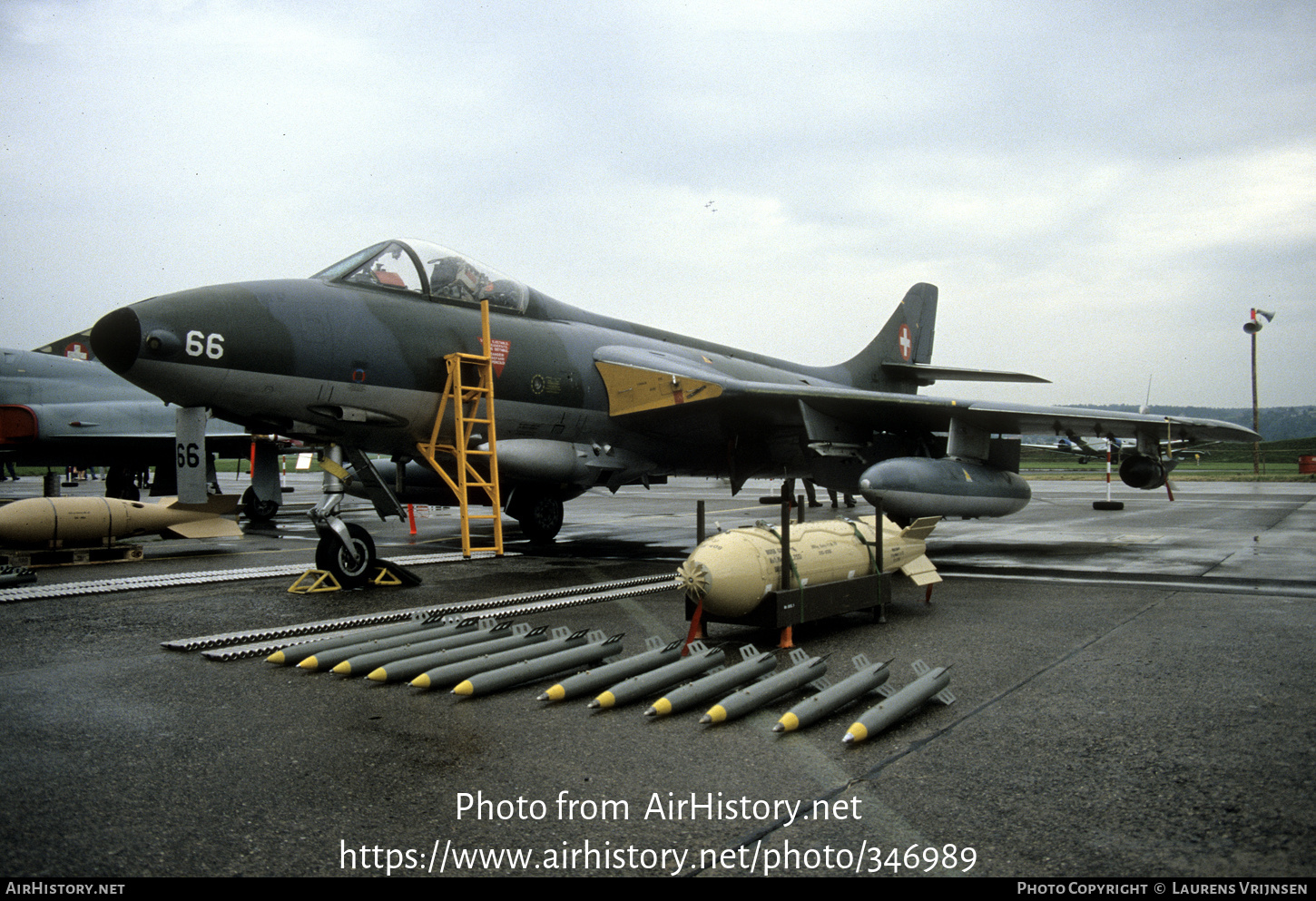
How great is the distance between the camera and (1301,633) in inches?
236

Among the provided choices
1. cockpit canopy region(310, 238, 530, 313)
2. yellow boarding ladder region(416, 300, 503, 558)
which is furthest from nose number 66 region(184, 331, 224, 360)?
yellow boarding ladder region(416, 300, 503, 558)

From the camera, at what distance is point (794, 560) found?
609 centimetres

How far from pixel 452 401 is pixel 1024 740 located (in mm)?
7200

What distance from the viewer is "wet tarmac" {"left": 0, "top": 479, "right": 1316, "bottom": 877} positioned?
8.96 feet

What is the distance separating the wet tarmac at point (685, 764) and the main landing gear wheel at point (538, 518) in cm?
634

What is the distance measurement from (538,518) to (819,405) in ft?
16.4

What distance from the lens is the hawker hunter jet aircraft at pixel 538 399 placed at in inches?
307

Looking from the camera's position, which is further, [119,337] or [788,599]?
[119,337]

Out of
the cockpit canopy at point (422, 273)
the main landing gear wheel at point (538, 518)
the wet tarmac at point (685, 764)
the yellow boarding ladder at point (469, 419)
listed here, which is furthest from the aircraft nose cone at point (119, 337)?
the main landing gear wheel at point (538, 518)

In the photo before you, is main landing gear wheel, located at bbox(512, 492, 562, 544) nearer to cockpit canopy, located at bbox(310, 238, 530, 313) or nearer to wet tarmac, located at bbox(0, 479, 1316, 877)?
cockpit canopy, located at bbox(310, 238, 530, 313)

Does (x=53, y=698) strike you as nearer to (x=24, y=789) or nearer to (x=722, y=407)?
(x=24, y=789)

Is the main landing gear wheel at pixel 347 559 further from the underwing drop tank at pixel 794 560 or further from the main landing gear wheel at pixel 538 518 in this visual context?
the main landing gear wheel at pixel 538 518

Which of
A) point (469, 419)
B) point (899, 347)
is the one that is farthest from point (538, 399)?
point (899, 347)

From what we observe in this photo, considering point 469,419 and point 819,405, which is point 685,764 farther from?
point 819,405
